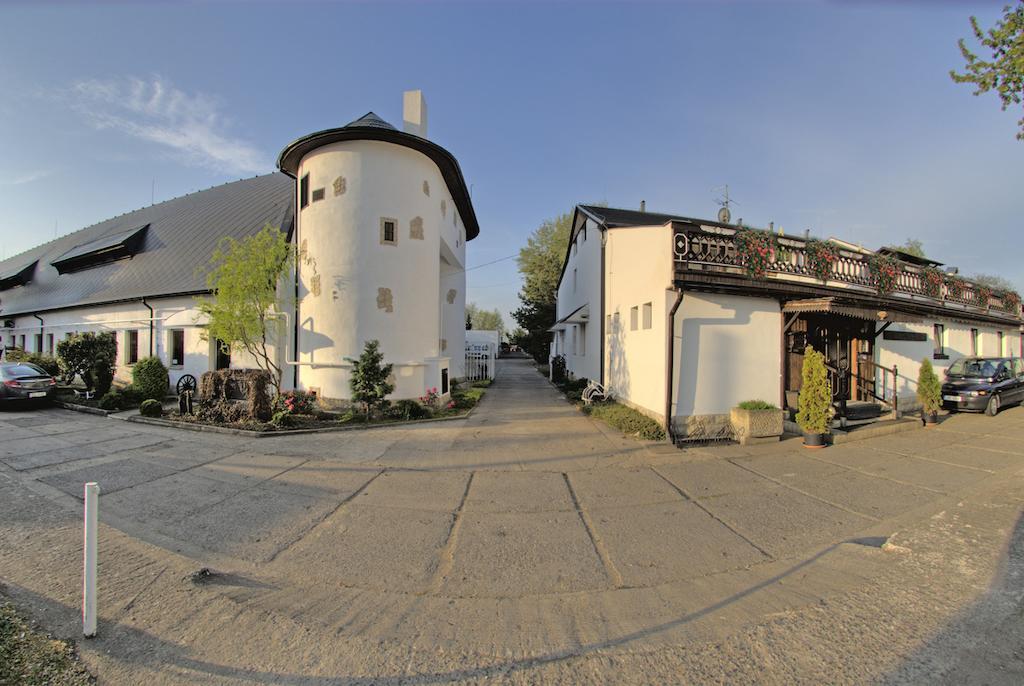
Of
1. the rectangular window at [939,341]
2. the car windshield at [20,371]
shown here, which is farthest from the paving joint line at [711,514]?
the car windshield at [20,371]

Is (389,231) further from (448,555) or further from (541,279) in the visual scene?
(541,279)

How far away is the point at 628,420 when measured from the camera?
9.27 m

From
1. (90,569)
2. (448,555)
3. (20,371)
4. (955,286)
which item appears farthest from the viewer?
(955,286)

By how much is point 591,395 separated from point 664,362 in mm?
4652

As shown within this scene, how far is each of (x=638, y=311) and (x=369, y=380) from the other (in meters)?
7.56

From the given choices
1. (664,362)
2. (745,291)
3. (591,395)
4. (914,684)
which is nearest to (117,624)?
(914,684)

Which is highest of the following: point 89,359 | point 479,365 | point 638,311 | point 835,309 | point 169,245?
point 169,245

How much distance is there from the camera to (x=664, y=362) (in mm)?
8727

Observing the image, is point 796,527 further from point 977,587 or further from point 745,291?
point 745,291

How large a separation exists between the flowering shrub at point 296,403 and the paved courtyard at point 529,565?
123 inches

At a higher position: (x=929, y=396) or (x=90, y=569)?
(x=929, y=396)

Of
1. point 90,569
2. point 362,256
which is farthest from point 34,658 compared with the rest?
point 362,256

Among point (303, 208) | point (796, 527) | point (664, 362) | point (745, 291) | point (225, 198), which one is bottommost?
point (796, 527)

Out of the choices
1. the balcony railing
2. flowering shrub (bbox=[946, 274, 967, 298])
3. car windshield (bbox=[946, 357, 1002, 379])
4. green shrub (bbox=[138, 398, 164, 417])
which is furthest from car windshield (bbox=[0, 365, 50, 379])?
flowering shrub (bbox=[946, 274, 967, 298])
